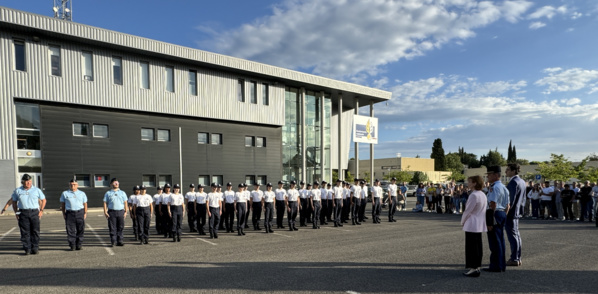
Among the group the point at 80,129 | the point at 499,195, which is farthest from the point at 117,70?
the point at 499,195

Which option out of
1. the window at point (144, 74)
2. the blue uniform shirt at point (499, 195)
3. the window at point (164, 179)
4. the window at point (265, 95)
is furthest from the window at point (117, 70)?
the blue uniform shirt at point (499, 195)

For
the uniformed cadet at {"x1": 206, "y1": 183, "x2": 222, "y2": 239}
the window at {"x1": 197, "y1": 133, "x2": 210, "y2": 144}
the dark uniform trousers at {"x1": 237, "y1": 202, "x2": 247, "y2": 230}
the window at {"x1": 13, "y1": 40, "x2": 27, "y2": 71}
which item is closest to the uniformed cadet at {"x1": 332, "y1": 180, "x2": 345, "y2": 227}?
Result: the dark uniform trousers at {"x1": 237, "y1": 202, "x2": 247, "y2": 230}

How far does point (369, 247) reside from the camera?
9508 millimetres

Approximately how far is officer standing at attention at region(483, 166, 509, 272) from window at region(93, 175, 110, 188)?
22361 millimetres

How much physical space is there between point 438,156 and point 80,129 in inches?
3015

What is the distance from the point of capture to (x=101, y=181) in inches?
898

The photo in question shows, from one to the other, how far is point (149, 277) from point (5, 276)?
2.76m

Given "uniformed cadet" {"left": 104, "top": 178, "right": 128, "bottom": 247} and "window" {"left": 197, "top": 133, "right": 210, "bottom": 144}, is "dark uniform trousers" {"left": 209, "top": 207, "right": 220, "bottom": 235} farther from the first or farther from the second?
"window" {"left": 197, "top": 133, "right": 210, "bottom": 144}

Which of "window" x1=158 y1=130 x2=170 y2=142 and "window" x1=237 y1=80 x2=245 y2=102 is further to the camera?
"window" x1=237 y1=80 x2=245 y2=102

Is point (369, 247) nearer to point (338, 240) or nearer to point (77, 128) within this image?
point (338, 240)

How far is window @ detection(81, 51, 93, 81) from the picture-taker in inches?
870

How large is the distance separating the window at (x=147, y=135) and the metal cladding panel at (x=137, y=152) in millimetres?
310

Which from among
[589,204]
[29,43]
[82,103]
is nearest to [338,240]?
[589,204]

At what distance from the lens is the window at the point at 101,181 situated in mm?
22516
